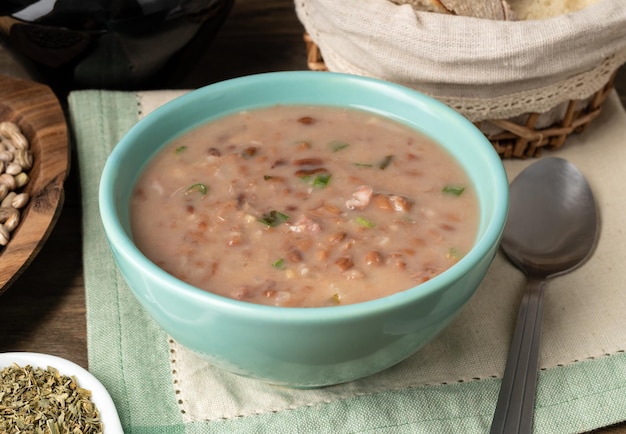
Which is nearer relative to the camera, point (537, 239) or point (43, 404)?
point (43, 404)

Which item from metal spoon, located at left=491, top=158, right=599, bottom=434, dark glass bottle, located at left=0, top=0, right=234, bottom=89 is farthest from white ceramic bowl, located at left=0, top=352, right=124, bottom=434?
dark glass bottle, located at left=0, top=0, right=234, bottom=89

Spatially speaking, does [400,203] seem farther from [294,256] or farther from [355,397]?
[355,397]

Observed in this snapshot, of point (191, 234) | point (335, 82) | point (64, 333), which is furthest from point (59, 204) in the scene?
point (335, 82)

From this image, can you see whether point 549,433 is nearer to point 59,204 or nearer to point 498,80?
point 498,80

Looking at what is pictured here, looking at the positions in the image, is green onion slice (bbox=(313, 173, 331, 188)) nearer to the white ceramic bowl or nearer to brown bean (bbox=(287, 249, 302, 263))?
brown bean (bbox=(287, 249, 302, 263))

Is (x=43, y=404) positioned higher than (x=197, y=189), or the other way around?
(x=197, y=189)

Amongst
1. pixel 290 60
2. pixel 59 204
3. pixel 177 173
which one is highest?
pixel 177 173

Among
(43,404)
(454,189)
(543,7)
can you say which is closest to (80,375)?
(43,404)
